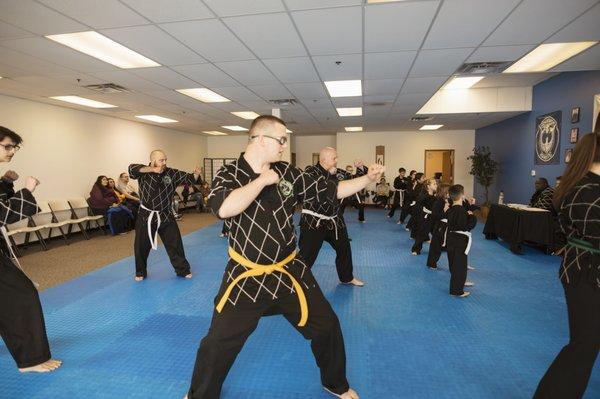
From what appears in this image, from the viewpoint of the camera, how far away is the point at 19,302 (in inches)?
80.6

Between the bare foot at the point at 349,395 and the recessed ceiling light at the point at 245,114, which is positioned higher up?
the recessed ceiling light at the point at 245,114


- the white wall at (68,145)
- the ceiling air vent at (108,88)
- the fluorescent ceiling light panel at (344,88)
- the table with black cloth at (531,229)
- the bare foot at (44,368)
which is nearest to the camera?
the bare foot at (44,368)

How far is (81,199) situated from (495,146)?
34.5 ft

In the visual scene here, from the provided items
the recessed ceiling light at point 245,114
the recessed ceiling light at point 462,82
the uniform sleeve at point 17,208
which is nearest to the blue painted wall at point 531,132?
the recessed ceiling light at point 462,82

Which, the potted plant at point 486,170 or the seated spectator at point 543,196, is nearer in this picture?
the seated spectator at point 543,196

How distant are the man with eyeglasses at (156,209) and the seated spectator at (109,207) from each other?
12.1 ft

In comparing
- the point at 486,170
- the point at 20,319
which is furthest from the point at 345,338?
the point at 486,170

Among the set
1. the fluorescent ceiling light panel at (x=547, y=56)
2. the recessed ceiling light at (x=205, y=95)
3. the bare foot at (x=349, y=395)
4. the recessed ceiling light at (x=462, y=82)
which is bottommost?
the bare foot at (x=349, y=395)

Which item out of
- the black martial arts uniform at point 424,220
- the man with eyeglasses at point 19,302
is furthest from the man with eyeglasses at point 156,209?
the black martial arts uniform at point 424,220

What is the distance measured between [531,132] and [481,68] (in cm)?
355

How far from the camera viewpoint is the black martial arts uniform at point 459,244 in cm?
332

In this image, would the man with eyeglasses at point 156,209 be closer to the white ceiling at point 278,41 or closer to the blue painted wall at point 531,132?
the white ceiling at point 278,41

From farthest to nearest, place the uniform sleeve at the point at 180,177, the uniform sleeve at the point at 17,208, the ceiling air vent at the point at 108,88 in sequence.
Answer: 1. the ceiling air vent at the point at 108,88
2. the uniform sleeve at the point at 180,177
3. the uniform sleeve at the point at 17,208

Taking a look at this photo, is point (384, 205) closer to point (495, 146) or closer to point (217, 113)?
point (495, 146)
